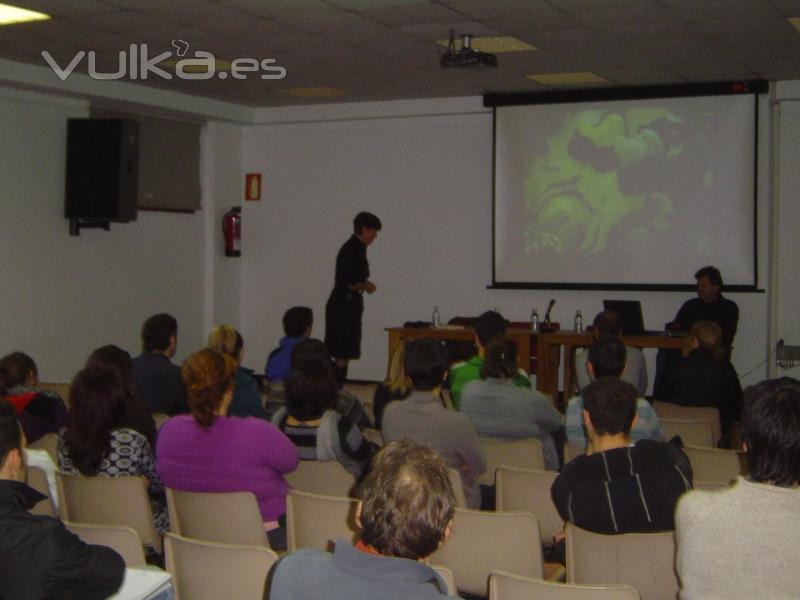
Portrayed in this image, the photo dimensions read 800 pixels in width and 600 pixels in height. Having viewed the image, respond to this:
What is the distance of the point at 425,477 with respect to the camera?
197 cm

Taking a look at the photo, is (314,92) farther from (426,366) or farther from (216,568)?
(216,568)

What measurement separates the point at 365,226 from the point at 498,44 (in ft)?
6.69

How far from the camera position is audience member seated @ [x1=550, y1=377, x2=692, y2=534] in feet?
10.2

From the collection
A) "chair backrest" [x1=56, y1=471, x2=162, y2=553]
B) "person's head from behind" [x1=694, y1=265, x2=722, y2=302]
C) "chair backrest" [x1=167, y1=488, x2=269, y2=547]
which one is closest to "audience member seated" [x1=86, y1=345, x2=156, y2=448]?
"chair backrest" [x1=56, y1=471, x2=162, y2=553]

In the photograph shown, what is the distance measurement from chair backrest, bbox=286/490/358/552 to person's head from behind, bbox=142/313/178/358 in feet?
7.61

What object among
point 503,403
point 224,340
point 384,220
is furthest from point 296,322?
point 384,220

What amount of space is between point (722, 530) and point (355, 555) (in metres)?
1.02

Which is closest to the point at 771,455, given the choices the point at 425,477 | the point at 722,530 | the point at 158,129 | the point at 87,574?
the point at 722,530

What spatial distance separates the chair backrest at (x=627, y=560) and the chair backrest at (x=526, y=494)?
0.85 m

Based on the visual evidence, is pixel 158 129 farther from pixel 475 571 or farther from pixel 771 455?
pixel 771 455

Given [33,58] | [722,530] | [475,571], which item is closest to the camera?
[722,530]

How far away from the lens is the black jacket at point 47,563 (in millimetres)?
A: 2230

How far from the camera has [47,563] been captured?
7.31ft

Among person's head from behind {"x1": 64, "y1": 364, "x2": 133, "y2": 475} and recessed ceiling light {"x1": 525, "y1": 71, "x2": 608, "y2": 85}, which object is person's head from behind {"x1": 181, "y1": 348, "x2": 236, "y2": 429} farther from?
recessed ceiling light {"x1": 525, "y1": 71, "x2": 608, "y2": 85}
